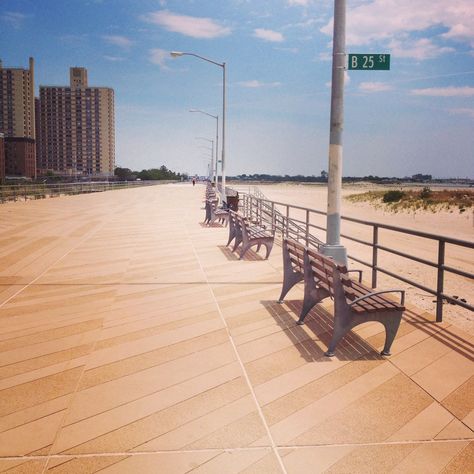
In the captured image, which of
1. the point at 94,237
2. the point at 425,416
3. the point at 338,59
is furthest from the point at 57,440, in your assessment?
the point at 94,237

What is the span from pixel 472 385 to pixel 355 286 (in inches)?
68.2

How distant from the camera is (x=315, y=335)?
537 cm

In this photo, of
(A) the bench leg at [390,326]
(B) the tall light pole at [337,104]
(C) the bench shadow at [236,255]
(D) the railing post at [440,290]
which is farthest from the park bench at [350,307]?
(C) the bench shadow at [236,255]

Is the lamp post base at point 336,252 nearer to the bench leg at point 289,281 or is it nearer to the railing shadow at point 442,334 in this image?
the bench leg at point 289,281

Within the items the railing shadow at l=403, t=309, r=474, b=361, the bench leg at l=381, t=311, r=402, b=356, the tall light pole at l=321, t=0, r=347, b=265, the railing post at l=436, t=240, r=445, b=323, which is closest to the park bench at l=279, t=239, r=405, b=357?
the bench leg at l=381, t=311, r=402, b=356

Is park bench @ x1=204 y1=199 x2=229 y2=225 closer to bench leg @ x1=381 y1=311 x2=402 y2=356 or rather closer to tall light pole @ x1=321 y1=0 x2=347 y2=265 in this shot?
tall light pole @ x1=321 y1=0 x2=347 y2=265

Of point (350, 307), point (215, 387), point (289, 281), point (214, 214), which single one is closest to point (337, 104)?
point (289, 281)

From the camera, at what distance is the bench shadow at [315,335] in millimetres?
4762

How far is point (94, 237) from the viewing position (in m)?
14.0

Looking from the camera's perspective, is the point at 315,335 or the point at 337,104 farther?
the point at 337,104

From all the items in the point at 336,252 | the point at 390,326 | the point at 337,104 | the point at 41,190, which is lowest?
the point at 390,326

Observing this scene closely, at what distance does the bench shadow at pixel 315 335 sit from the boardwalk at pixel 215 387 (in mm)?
26

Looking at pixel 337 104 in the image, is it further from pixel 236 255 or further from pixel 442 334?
pixel 236 255

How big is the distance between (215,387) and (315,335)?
5.68 feet
